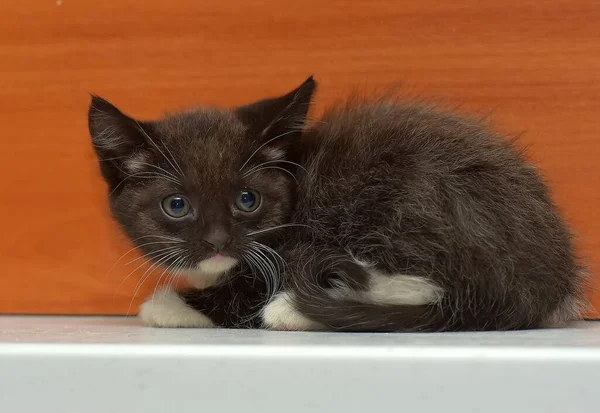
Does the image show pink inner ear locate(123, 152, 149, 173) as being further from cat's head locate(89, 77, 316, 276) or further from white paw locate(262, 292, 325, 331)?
white paw locate(262, 292, 325, 331)

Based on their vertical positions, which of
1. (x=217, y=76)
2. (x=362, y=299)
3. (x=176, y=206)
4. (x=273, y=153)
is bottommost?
(x=362, y=299)

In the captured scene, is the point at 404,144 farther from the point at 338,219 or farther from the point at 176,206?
the point at 176,206

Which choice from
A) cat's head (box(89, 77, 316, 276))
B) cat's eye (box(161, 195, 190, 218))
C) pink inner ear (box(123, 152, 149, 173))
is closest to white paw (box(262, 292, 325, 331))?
cat's head (box(89, 77, 316, 276))

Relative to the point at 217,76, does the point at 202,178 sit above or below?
below

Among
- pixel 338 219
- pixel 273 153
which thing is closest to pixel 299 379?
pixel 338 219

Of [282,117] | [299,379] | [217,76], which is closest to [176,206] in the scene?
[282,117]

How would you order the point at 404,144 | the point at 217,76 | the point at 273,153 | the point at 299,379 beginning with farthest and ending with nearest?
the point at 217,76, the point at 273,153, the point at 404,144, the point at 299,379

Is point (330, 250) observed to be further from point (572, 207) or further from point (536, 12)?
point (536, 12)

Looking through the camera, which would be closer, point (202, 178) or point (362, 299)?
point (362, 299)

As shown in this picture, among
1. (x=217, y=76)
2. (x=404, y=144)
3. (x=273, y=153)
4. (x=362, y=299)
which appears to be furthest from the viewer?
(x=217, y=76)
